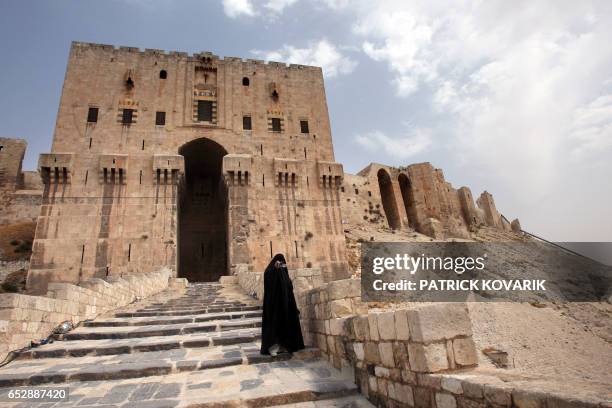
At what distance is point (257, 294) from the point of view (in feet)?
28.6

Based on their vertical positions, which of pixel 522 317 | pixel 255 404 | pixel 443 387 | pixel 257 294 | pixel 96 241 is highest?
pixel 96 241

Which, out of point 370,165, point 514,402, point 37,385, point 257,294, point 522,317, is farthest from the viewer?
point 370,165

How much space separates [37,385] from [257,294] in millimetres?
5304

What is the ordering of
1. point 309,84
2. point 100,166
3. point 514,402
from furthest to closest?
1. point 309,84
2. point 100,166
3. point 514,402

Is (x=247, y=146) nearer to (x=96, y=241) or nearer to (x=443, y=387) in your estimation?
(x=96, y=241)

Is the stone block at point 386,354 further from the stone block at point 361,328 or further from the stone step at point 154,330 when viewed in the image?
the stone step at point 154,330

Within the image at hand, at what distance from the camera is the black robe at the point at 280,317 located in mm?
4559

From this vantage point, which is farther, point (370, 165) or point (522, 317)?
point (370, 165)

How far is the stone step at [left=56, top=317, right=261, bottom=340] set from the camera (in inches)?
223

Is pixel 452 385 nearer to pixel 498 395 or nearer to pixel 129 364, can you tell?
pixel 498 395

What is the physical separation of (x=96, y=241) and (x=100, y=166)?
139 inches

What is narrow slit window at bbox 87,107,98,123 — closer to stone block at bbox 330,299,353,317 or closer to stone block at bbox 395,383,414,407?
stone block at bbox 330,299,353,317

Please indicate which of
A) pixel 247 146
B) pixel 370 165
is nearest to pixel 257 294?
pixel 247 146

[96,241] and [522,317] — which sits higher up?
[96,241]
